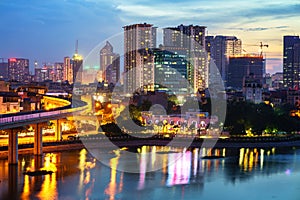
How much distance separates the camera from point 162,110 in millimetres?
17078

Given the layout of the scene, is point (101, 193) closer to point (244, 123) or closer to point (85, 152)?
point (85, 152)

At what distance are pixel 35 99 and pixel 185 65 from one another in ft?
54.8

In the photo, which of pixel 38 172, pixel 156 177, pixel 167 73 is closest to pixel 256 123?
pixel 156 177

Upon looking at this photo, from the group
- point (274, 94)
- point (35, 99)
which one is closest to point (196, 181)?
point (35, 99)

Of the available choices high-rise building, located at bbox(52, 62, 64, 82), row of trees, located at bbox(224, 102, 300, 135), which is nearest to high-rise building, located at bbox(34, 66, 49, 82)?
high-rise building, located at bbox(52, 62, 64, 82)

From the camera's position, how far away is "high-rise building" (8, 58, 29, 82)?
44.6 m

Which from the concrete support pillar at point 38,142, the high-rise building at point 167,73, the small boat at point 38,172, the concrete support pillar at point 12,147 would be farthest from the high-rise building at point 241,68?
the small boat at point 38,172

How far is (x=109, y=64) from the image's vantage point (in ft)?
140

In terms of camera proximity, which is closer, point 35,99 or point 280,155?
point 280,155

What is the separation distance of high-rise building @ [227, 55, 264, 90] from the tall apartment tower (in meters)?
8.94

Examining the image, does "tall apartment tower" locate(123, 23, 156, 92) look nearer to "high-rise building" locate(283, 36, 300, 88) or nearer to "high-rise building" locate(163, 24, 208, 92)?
"high-rise building" locate(163, 24, 208, 92)

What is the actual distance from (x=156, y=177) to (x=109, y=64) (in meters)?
35.0

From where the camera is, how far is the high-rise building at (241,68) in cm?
3984

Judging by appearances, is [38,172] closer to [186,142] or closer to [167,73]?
[186,142]
